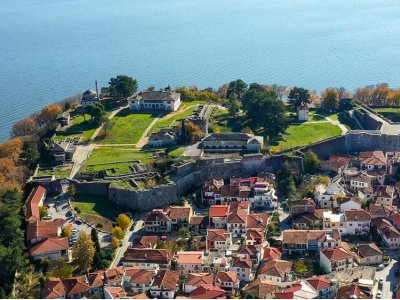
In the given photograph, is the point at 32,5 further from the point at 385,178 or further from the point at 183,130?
the point at 385,178

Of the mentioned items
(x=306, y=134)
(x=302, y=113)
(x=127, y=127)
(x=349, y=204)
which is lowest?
(x=349, y=204)

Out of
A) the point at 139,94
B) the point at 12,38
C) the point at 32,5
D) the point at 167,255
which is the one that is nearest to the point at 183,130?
the point at 139,94

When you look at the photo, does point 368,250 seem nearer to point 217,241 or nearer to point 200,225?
point 217,241

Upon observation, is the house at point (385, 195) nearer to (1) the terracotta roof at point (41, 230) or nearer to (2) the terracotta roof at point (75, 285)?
(2) the terracotta roof at point (75, 285)

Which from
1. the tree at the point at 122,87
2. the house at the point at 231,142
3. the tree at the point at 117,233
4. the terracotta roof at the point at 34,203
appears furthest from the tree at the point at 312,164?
the tree at the point at 122,87

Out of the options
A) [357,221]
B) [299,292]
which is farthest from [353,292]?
[357,221]

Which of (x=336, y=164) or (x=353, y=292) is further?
(x=336, y=164)
